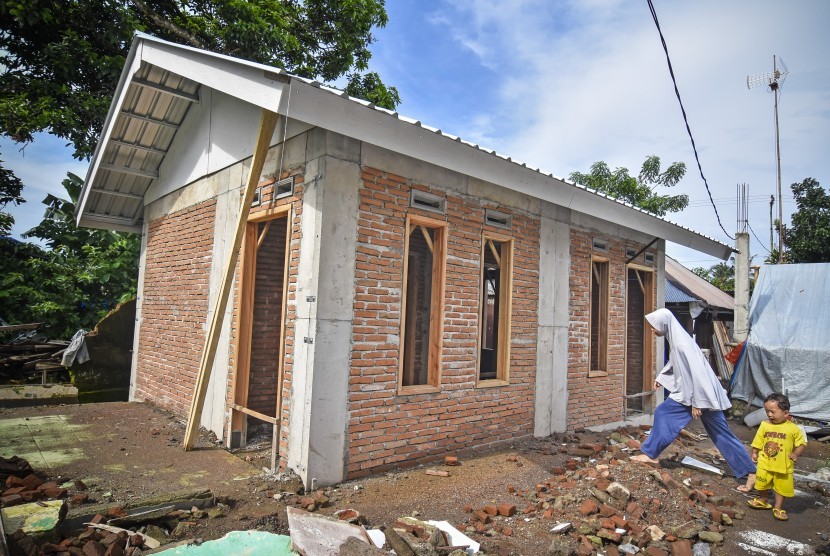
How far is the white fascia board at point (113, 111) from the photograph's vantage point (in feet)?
20.4

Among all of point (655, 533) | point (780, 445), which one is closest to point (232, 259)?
point (655, 533)

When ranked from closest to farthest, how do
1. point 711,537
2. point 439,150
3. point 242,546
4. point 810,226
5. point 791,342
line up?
1. point 242,546
2. point 711,537
3. point 439,150
4. point 791,342
5. point 810,226

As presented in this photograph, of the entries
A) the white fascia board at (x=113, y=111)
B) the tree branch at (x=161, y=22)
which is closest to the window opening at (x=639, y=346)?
the white fascia board at (x=113, y=111)

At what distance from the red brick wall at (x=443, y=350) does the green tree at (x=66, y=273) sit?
9.95 m

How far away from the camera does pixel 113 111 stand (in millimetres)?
6934

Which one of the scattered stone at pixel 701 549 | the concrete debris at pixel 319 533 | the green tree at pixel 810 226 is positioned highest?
the green tree at pixel 810 226

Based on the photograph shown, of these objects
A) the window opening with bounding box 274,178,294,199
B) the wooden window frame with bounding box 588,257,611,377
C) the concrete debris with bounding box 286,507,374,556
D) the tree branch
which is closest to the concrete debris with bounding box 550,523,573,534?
the concrete debris with bounding box 286,507,374,556

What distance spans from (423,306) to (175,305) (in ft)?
14.1

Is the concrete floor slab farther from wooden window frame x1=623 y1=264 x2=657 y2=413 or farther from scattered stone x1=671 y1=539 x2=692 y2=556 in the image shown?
wooden window frame x1=623 y1=264 x2=657 y2=413

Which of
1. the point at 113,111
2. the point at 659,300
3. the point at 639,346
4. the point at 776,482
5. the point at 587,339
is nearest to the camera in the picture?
the point at 776,482

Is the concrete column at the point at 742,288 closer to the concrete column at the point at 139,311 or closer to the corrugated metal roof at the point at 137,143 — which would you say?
the corrugated metal roof at the point at 137,143

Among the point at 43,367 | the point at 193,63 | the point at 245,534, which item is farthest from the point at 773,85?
the point at 43,367

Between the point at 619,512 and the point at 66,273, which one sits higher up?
the point at 66,273

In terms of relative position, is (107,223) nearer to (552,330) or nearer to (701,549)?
(552,330)
